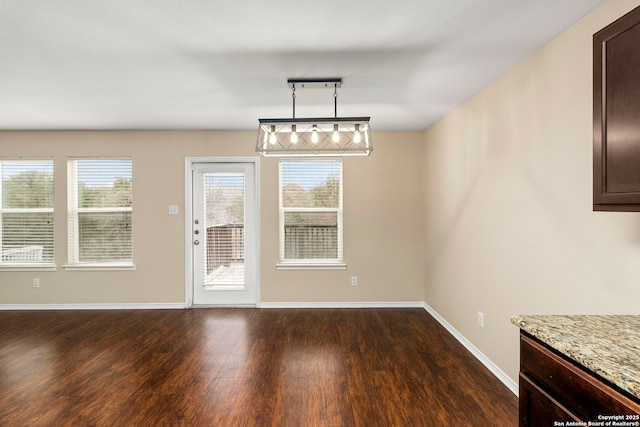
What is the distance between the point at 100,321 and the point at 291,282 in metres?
2.40

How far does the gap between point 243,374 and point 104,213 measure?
330 cm

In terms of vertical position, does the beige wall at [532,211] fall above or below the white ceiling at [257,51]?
below

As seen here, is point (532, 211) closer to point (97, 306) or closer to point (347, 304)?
point (347, 304)

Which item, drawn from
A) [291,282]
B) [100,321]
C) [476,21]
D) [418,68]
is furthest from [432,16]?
[100,321]

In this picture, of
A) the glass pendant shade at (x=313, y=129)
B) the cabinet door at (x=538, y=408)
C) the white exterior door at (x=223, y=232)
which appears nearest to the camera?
the cabinet door at (x=538, y=408)

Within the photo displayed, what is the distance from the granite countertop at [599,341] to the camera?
984mm

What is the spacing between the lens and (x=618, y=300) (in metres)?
1.70

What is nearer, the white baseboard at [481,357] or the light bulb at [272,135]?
the white baseboard at [481,357]

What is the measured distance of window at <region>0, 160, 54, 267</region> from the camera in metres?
4.59

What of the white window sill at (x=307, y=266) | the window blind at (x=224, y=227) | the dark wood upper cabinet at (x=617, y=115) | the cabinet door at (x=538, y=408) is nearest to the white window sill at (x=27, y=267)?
the window blind at (x=224, y=227)

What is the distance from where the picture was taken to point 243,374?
9.09 ft

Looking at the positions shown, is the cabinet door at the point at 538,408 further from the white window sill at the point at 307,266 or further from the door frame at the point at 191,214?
the door frame at the point at 191,214

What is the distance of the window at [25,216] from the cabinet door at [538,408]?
18.2 feet

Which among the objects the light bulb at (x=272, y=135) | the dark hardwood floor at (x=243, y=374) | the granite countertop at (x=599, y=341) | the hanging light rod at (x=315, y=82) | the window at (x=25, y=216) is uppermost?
the hanging light rod at (x=315, y=82)
